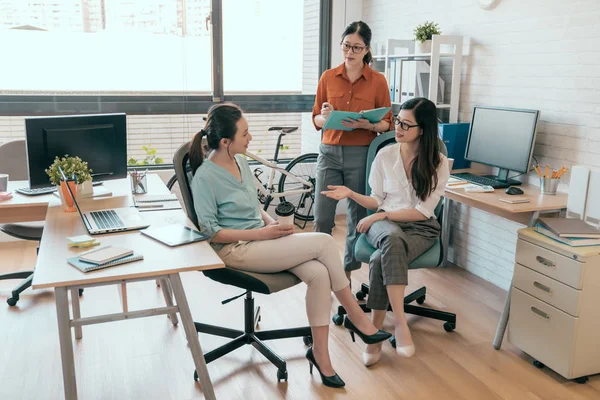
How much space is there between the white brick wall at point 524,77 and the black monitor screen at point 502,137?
15 centimetres

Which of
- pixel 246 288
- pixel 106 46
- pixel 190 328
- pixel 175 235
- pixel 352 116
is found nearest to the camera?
pixel 190 328

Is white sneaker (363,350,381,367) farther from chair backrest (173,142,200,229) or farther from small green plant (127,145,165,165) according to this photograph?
small green plant (127,145,165,165)

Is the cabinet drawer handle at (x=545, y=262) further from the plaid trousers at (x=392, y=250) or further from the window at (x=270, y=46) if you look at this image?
the window at (x=270, y=46)

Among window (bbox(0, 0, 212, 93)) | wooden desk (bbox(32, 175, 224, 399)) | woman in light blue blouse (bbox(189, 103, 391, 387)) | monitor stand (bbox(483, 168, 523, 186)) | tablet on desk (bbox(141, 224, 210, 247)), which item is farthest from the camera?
window (bbox(0, 0, 212, 93))

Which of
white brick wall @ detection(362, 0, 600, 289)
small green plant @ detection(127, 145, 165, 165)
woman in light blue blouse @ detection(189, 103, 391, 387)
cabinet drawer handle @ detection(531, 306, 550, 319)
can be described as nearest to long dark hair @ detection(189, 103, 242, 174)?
woman in light blue blouse @ detection(189, 103, 391, 387)

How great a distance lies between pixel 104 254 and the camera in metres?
1.98

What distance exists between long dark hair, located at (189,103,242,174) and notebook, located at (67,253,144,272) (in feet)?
2.06

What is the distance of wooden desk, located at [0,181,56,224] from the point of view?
277cm

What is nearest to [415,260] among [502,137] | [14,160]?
[502,137]

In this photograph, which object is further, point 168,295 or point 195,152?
point 168,295

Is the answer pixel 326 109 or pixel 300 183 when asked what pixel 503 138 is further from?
pixel 300 183

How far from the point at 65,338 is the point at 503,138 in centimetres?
259

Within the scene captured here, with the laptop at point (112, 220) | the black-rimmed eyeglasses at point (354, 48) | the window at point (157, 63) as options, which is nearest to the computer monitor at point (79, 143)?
the laptop at point (112, 220)

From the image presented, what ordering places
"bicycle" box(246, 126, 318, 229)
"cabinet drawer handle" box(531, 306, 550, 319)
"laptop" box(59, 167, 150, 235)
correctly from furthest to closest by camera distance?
"bicycle" box(246, 126, 318, 229), "cabinet drawer handle" box(531, 306, 550, 319), "laptop" box(59, 167, 150, 235)
